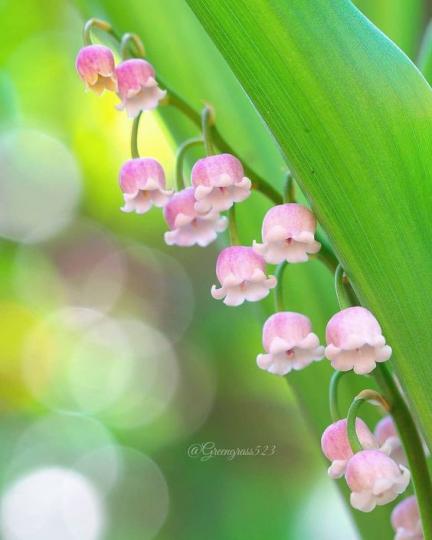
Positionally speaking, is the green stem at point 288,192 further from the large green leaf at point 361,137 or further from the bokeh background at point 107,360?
the bokeh background at point 107,360

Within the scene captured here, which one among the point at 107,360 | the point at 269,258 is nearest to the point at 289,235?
the point at 269,258

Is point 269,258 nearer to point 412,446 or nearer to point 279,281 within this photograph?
point 279,281

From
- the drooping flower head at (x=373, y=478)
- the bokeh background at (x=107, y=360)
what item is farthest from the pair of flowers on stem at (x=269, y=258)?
the bokeh background at (x=107, y=360)

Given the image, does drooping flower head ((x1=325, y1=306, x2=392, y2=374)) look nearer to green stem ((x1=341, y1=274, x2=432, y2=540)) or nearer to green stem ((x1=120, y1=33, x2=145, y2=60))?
green stem ((x1=341, y1=274, x2=432, y2=540))

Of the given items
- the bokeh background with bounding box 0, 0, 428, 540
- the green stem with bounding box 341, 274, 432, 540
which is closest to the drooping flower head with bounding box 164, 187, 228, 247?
the green stem with bounding box 341, 274, 432, 540

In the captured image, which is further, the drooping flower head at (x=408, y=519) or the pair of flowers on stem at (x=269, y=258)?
the drooping flower head at (x=408, y=519)
